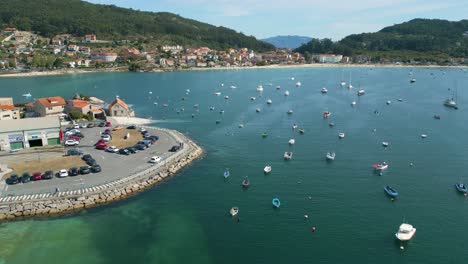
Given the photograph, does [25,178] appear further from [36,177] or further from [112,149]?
[112,149]

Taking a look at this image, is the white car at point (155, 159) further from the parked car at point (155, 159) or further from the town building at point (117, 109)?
the town building at point (117, 109)

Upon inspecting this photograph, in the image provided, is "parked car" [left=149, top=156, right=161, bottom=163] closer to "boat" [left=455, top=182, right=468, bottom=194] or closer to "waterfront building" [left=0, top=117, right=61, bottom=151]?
"waterfront building" [left=0, top=117, right=61, bottom=151]

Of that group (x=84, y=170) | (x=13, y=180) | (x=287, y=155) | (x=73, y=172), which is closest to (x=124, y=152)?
(x=84, y=170)

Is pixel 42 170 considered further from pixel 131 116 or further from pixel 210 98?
pixel 210 98

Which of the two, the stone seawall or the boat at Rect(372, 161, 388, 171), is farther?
the boat at Rect(372, 161, 388, 171)

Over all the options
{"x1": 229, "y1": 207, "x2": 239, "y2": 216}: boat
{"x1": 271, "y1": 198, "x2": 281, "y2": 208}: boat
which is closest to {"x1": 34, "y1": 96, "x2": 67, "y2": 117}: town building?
{"x1": 229, "y1": 207, "x2": 239, "y2": 216}: boat

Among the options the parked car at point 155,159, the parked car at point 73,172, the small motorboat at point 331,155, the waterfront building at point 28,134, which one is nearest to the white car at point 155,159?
the parked car at point 155,159
